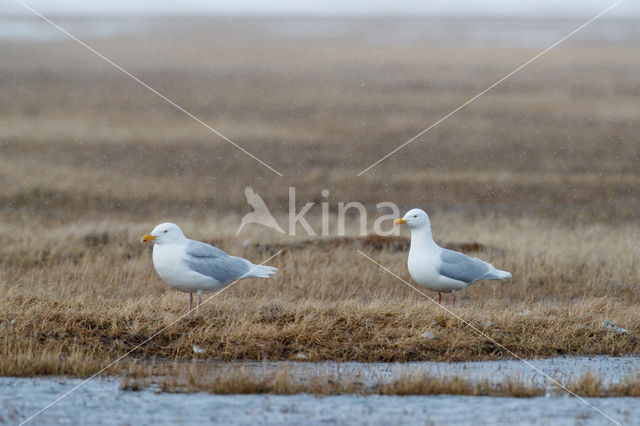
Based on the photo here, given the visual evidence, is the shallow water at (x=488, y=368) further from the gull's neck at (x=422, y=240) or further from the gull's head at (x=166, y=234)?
the gull's neck at (x=422, y=240)

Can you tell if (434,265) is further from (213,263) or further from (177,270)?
(177,270)

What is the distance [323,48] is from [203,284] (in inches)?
2380

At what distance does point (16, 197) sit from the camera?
25188 mm

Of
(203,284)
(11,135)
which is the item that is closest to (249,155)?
(11,135)

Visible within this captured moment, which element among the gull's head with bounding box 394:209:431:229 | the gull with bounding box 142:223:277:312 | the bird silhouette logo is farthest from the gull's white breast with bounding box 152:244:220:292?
the bird silhouette logo

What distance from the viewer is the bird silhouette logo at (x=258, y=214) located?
2102cm

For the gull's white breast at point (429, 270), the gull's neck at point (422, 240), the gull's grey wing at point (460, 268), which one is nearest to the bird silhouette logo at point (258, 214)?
the gull's neck at point (422, 240)

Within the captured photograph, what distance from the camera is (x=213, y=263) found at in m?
12.7

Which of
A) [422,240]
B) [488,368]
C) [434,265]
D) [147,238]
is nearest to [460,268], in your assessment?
[434,265]

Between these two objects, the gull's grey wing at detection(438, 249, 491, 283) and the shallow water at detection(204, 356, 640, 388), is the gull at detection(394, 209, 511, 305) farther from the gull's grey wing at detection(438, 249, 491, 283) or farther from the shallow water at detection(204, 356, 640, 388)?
the shallow water at detection(204, 356, 640, 388)

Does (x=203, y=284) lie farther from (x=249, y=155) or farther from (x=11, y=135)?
(x=11, y=135)

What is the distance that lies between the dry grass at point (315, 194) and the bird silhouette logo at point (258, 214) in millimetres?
376

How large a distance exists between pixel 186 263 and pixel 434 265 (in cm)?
344

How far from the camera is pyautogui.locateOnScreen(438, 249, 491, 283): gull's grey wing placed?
43.5 ft
